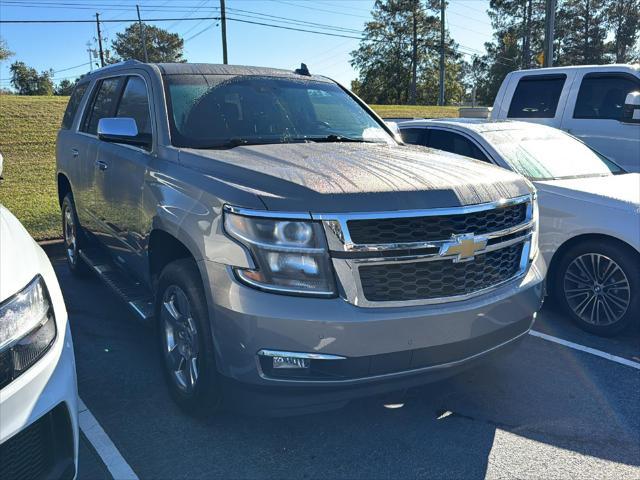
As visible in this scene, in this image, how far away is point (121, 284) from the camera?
4273 mm

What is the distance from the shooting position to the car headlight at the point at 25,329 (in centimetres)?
184

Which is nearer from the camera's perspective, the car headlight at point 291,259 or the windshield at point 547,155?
the car headlight at point 291,259

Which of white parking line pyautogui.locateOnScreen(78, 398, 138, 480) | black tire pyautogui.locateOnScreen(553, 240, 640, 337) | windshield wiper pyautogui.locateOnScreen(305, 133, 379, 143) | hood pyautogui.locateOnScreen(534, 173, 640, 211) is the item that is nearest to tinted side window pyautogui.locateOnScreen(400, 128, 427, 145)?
hood pyautogui.locateOnScreen(534, 173, 640, 211)

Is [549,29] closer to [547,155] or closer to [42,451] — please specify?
[547,155]

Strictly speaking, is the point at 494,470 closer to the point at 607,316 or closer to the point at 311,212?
the point at 311,212

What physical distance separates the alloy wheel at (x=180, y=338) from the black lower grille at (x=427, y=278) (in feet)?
3.19

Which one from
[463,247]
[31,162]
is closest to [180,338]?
[463,247]

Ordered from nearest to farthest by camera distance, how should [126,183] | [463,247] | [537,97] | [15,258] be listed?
[15,258]
[463,247]
[126,183]
[537,97]

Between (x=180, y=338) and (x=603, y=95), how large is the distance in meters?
6.70

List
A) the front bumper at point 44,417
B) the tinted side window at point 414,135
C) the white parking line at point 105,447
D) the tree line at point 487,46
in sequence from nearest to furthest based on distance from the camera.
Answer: the front bumper at point 44,417 < the white parking line at point 105,447 < the tinted side window at point 414,135 < the tree line at point 487,46

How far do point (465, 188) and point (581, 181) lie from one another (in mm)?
2811

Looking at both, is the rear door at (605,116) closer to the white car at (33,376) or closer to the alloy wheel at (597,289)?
the alloy wheel at (597,289)

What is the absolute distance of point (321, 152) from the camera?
3432 millimetres

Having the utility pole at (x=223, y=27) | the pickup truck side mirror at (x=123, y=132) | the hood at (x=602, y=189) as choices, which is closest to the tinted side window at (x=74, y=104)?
the pickup truck side mirror at (x=123, y=132)
